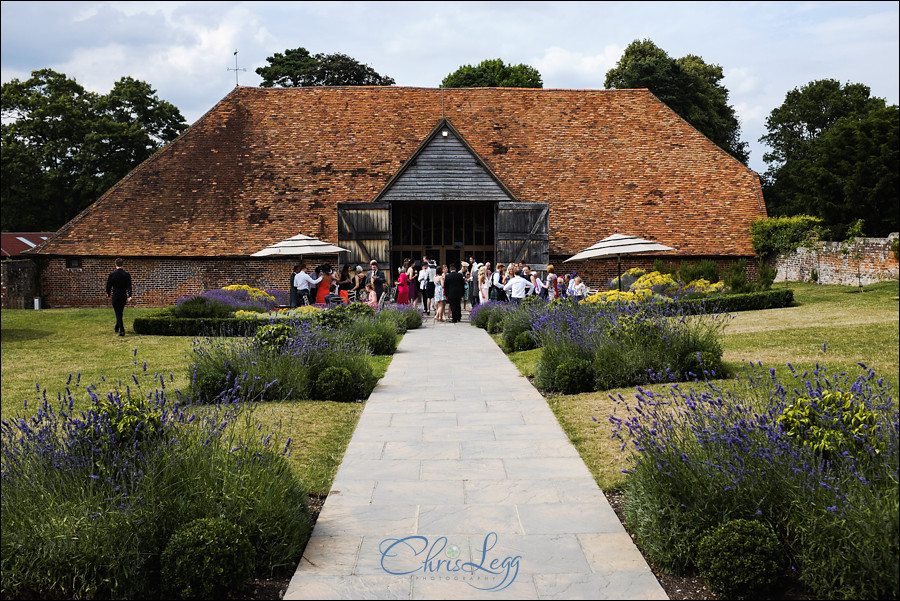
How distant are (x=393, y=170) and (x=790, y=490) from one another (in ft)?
87.1

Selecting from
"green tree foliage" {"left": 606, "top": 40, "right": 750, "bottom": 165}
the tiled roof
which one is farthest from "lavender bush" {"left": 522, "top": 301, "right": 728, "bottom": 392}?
"green tree foliage" {"left": 606, "top": 40, "right": 750, "bottom": 165}

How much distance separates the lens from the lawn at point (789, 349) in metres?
7.82

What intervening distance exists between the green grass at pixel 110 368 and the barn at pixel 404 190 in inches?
181

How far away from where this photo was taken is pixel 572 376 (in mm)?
10781

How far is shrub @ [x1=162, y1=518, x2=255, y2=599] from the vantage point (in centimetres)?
446

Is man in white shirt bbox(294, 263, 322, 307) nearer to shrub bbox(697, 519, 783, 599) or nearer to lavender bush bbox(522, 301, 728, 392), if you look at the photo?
lavender bush bbox(522, 301, 728, 392)

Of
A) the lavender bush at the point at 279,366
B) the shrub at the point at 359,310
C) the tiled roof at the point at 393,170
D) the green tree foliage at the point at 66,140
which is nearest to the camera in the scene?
the lavender bush at the point at 279,366

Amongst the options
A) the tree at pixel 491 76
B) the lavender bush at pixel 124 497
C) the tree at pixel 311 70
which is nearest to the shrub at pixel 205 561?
the lavender bush at pixel 124 497

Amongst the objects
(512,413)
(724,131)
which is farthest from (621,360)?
(724,131)

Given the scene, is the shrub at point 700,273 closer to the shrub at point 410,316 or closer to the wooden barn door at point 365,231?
the shrub at point 410,316

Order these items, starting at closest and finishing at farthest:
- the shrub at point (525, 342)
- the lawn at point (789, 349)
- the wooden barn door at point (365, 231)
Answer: the lawn at point (789, 349) → the shrub at point (525, 342) → the wooden barn door at point (365, 231)

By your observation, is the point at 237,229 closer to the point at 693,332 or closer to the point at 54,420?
the point at 693,332

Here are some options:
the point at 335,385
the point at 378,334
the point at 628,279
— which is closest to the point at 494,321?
the point at 378,334

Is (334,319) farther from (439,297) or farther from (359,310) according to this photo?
(439,297)
